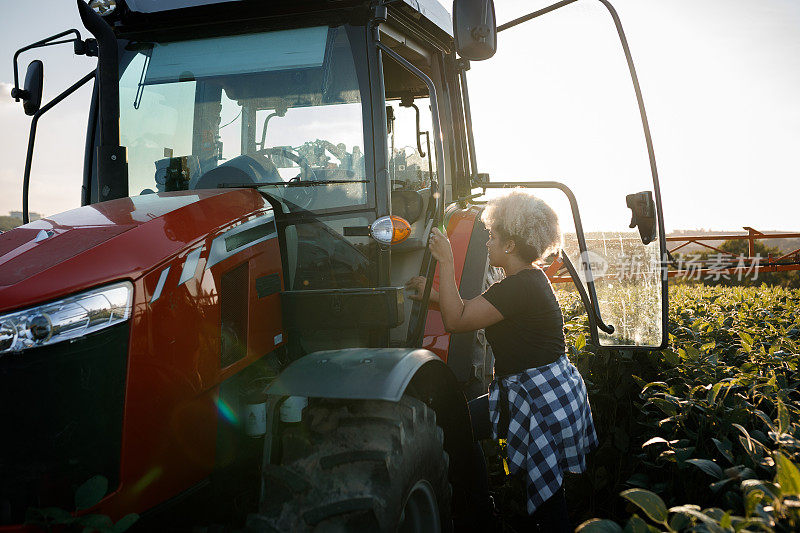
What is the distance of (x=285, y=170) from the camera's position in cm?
247

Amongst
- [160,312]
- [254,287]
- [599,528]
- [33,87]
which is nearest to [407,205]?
[254,287]

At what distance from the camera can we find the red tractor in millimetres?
1596

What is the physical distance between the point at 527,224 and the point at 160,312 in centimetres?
154

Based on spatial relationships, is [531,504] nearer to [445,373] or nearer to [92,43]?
[445,373]

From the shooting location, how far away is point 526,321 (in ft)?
8.55

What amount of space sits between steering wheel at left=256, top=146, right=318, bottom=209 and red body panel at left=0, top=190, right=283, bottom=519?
333 millimetres

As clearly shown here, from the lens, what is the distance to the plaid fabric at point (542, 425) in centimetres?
243

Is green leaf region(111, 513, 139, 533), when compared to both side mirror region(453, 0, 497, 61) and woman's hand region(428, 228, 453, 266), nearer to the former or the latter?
woman's hand region(428, 228, 453, 266)

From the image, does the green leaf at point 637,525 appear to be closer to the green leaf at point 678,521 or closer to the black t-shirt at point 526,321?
the green leaf at point 678,521

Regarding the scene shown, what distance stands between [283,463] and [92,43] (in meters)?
2.25

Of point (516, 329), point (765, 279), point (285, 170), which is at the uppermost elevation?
point (285, 170)

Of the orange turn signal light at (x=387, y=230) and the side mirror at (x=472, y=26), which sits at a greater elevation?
the side mirror at (x=472, y=26)

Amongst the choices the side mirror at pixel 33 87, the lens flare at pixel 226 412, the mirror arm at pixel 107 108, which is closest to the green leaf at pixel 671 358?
the lens flare at pixel 226 412

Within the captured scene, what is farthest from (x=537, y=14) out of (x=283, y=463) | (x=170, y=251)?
(x=283, y=463)
